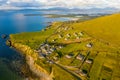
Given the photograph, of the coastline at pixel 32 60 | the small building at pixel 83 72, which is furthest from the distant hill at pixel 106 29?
the small building at pixel 83 72

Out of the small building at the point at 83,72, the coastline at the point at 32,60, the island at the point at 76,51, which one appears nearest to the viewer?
the small building at the point at 83,72

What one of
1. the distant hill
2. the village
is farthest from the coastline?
the distant hill

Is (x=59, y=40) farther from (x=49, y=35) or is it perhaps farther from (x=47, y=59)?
(x=47, y=59)

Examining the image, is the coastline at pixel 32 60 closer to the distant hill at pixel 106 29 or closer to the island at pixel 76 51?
the island at pixel 76 51

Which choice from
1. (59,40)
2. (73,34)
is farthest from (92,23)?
(59,40)

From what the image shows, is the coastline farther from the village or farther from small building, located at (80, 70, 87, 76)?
small building, located at (80, 70, 87, 76)

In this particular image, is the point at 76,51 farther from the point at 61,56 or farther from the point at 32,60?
the point at 32,60
